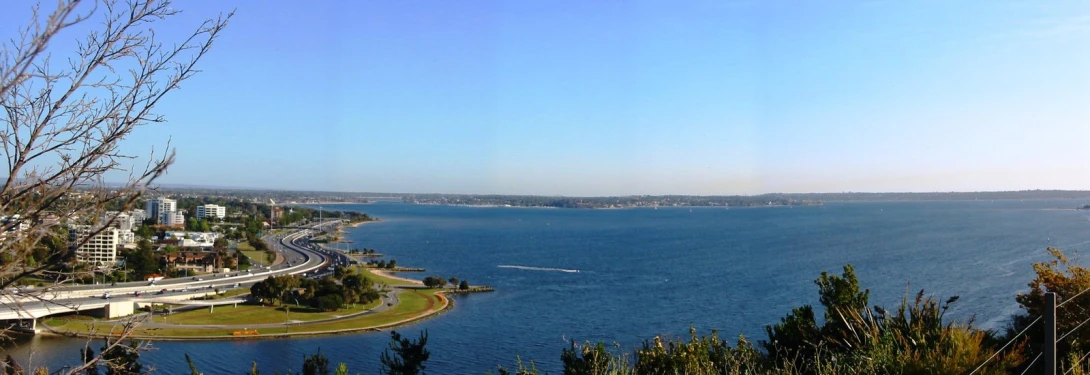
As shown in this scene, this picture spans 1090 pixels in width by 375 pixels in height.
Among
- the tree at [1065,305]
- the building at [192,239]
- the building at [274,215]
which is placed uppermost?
the tree at [1065,305]

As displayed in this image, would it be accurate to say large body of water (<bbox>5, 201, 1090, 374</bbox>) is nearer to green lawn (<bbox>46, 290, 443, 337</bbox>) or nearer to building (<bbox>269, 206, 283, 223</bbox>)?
green lawn (<bbox>46, 290, 443, 337</bbox>)

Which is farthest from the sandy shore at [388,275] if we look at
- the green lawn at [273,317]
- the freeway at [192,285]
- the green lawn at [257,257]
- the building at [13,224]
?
the building at [13,224]

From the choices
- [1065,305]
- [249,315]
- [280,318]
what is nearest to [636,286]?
[280,318]

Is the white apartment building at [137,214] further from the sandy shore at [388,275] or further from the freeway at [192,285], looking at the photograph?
the sandy shore at [388,275]

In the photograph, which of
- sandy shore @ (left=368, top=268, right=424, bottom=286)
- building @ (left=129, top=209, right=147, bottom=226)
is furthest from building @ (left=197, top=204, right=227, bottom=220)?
sandy shore @ (left=368, top=268, right=424, bottom=286)

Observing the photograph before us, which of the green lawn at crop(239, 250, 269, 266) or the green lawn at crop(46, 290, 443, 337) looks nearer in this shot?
the green lawn at crop(46, 290, 443, 337)

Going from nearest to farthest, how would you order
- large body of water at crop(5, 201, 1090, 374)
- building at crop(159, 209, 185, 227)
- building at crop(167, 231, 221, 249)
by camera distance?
large body of water at crop(5, 201, 1090, 374) < building at crop(167, 231, 221, 249) < building at crop(159, 209, 185, 227)

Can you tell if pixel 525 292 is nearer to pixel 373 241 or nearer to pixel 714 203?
pixel 373 241

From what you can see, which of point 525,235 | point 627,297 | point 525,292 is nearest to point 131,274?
point 525,292
